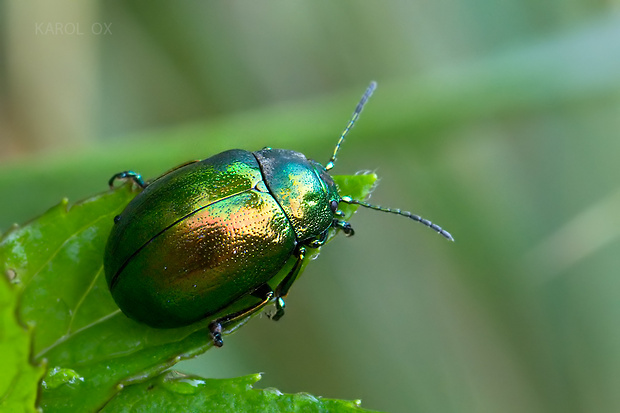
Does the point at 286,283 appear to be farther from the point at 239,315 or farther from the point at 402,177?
the point at 402,177

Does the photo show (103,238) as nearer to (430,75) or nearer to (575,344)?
(430,75)

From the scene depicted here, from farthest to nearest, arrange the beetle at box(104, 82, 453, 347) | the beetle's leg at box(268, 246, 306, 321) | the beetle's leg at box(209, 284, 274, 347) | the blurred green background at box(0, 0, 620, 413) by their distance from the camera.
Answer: the blurred green background at box(0, 0, 620, 413), the beetle's leg at box(268, 246, 306, 321), the beetle at box(104, 82, 453, 347), the beetle's leg at box(209, 284, 274, 347)

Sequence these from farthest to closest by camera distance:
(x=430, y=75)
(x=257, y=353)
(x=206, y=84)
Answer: (x=206, y=84) < (x=257, y=353) < (x=430, y=75)

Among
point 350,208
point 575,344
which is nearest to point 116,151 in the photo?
point 350,208

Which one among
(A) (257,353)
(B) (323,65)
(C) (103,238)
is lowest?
(C) (103,238)

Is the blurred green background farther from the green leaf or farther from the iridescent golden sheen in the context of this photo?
the green leaf

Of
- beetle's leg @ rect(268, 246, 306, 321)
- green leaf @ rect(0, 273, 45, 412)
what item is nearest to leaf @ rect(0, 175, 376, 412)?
green leaf @ rect(0, 273, 45, 412)

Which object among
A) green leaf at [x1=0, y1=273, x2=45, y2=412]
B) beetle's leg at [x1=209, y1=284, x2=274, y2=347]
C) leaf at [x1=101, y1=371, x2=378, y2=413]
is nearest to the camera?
green leaf at [x1=0, y1=273, x2=45, y2=412]
